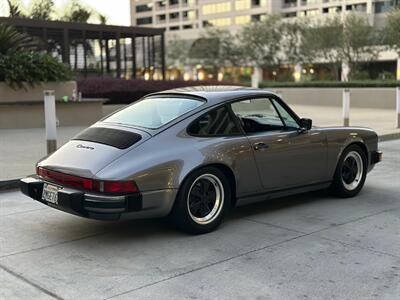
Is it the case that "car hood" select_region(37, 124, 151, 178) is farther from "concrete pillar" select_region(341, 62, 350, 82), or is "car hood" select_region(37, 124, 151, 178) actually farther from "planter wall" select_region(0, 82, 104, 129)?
"concrete pillar" select_region(341, 62, 350, 82)

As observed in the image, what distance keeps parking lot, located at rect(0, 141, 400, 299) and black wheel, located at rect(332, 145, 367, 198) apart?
32cm

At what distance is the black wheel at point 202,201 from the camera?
5227 millimetres

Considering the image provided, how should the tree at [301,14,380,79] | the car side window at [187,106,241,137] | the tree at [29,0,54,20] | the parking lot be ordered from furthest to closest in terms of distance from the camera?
1. the tree at [29,0,54,20]
2. the tree at [301,14,380,79]
3. the car side window at [187,106,241,137]
4. the parking lot

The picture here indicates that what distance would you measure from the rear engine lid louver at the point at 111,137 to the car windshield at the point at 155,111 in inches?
9.0

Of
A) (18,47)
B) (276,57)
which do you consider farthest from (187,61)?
(18,47)

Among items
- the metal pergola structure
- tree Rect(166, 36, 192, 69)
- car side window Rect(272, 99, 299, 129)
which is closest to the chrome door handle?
car side window Rect(272, 99, 299, 129)

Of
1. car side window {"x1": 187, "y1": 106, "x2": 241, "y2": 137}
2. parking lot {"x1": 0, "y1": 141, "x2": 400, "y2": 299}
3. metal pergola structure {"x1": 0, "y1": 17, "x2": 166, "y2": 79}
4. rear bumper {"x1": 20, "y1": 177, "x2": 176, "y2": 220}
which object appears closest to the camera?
parking lot {"x1": 0, "y1": 141, "x2": 400, "y2": 299}

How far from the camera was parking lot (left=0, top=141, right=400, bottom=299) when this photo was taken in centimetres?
408

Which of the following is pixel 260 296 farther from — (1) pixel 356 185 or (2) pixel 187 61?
(2) pixel 187 61

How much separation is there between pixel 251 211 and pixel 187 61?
65125 mm

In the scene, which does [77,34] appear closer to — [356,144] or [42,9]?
[42,9]

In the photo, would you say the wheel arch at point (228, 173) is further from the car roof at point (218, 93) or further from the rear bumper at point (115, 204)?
the car roof at point (218, 93)

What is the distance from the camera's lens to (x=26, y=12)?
41.7 metres

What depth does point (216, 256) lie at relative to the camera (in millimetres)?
4801
